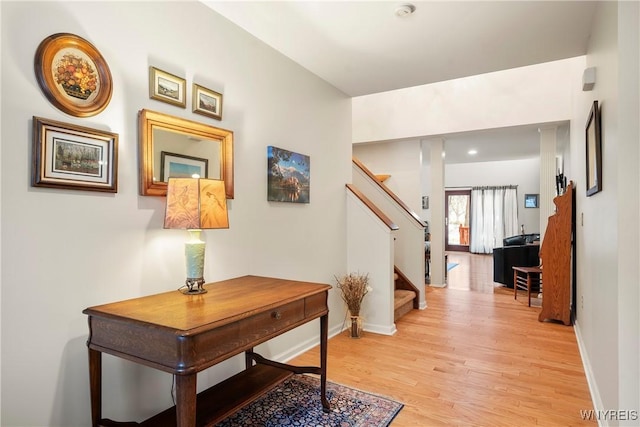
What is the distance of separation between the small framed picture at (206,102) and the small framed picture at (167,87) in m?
0.07

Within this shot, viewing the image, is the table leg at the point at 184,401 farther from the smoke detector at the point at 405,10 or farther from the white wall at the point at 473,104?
the white wall at the point at 473,104

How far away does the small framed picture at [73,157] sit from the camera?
1513 millimetres

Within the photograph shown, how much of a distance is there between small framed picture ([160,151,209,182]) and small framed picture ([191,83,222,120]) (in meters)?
0.31

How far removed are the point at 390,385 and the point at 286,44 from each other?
266cm

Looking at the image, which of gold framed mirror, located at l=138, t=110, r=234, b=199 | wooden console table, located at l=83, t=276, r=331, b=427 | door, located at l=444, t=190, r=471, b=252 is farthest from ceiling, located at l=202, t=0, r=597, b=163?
door, located at l=444, t=190, r=471, b=252

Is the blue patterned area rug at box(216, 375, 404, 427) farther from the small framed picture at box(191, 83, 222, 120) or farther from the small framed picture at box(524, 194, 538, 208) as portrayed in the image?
the small framed picture at box(524, 194, 538, 208)

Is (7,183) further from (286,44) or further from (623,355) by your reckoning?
(623,355)

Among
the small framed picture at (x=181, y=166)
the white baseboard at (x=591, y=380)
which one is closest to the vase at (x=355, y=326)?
the white baseboard at (x=591, y=380)

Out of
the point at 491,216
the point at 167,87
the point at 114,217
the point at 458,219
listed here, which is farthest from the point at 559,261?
the point at 458,219

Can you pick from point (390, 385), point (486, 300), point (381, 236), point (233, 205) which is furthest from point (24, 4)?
point (486, 300)

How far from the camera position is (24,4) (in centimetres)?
148

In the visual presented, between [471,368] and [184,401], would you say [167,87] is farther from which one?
[471,368]

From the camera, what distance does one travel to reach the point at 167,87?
2055 mm

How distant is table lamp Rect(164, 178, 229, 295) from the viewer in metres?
1.78
